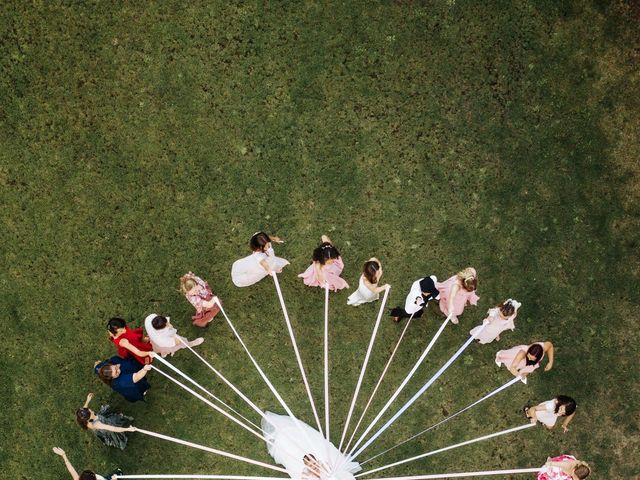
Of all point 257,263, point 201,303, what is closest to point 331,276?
point 257,263

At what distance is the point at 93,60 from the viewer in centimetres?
757

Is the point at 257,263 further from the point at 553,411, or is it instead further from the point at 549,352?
the point at 553,411

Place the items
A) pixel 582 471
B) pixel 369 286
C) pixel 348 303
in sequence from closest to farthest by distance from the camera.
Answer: pixel 582 471
pixel 369 286
pixel 348 303

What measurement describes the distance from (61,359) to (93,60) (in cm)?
385

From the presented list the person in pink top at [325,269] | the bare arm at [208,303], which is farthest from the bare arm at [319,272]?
the bare arm at [208,303]

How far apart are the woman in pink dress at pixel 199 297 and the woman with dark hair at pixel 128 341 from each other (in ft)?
2.25

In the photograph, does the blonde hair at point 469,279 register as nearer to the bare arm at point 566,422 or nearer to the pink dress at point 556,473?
the bare arm at point 566,422

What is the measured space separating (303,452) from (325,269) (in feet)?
6.46

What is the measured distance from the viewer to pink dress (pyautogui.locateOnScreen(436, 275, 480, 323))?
670 centimetres

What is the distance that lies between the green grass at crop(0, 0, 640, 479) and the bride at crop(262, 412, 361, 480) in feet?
3.12

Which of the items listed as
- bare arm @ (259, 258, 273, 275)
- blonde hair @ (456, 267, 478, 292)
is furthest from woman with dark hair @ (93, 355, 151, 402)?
blonde hair @ (456, 267, 478, 292)

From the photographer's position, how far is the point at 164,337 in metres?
6.58

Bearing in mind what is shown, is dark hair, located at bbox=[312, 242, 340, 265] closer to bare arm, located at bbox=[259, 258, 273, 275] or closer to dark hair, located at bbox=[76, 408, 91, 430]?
bare arm, located at bbox=[259, 258, 273, 275]

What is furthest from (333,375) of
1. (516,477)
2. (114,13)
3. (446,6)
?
(114,13)
